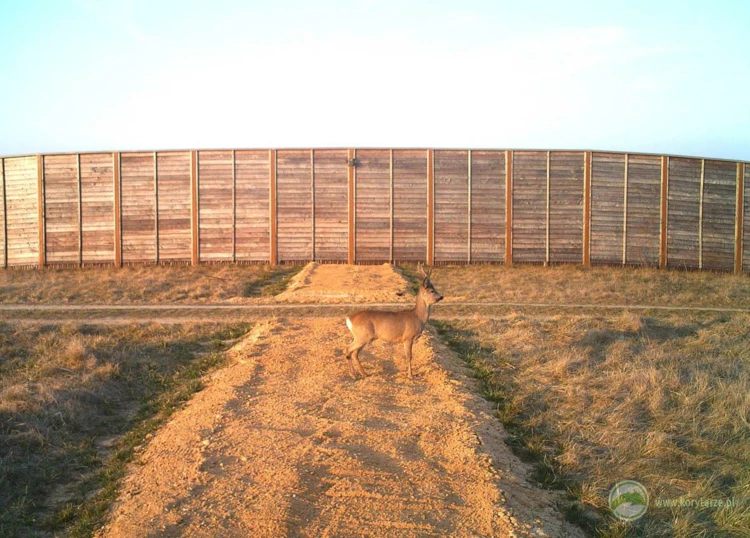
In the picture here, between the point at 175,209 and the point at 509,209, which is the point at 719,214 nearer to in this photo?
the point at 509,209

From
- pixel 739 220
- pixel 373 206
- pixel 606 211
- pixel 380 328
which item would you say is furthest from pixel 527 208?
pixel 380 328

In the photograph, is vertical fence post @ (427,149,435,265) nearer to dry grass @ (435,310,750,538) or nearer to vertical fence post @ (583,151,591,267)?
vertical fence post @ (583,151,591,267)

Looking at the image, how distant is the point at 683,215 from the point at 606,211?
3333 mm

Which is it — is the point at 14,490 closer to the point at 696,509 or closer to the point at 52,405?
the point at 52,405

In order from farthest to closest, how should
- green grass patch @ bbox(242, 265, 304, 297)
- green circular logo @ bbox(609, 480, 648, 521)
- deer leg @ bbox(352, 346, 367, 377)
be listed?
green grass patch @ bbox(242, 265, 304, 297)
deer leg @ bbox(352, 346, 367, 377)
green circular logo @ bbox(609, 480, 648, 521)

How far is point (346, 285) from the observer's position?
2023cm

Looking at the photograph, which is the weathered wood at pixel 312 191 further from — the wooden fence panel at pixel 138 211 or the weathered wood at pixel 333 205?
the wooden fence panel at pixel 138 211

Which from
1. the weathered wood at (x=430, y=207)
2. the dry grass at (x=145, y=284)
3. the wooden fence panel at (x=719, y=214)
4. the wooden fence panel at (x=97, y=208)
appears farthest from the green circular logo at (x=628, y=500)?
the wooden fence panel at (x=97, y=208)

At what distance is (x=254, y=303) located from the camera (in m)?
17.6

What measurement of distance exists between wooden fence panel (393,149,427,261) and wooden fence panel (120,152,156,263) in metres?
9.82

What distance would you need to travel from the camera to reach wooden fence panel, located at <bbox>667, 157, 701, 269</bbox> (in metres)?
26.3

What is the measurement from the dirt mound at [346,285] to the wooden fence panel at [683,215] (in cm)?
1177

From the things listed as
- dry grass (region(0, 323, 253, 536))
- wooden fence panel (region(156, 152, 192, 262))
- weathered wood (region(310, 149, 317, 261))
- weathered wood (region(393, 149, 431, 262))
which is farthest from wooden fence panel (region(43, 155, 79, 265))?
dry grass (region(0, 323, 253, 536))

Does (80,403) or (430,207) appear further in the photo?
(430,207)
